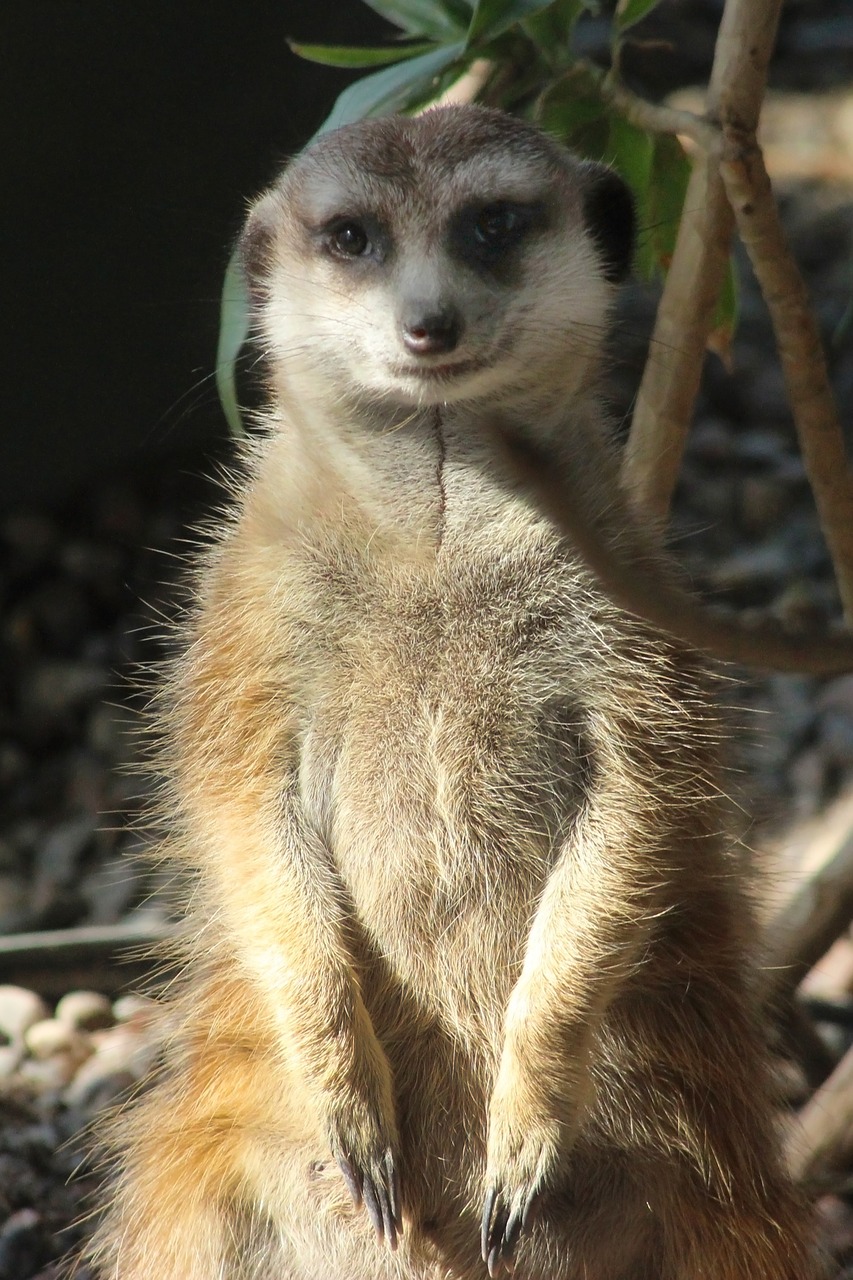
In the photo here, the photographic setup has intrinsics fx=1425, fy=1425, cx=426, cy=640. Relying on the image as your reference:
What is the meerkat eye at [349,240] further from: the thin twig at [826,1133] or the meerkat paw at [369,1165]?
the thin twig at [826,1133]

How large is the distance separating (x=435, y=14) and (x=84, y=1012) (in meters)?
1.64

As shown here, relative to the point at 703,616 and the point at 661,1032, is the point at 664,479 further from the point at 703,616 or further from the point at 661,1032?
the point at 703,616

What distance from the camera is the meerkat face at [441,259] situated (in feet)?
4.26

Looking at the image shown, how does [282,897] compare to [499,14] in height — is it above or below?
below

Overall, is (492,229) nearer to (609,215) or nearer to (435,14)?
(609,215)

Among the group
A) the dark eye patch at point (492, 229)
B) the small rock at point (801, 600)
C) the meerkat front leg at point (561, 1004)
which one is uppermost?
the dark eye patch at point (492, 229)

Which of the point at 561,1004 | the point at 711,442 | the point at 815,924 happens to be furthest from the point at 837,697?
the point at 561,1004

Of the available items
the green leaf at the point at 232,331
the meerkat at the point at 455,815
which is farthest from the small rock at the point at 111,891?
the green leaf at the point at 232,331

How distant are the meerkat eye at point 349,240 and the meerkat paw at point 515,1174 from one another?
85 cm

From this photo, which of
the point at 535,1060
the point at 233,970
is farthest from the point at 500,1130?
the point at 233,970

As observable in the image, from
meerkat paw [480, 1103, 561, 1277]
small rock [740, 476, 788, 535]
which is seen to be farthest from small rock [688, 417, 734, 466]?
meerkat paw [480, 1103, 561, 1277]

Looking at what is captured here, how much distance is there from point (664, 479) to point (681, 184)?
38 centimetres

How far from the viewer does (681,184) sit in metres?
1.81

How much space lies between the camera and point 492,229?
141cm
